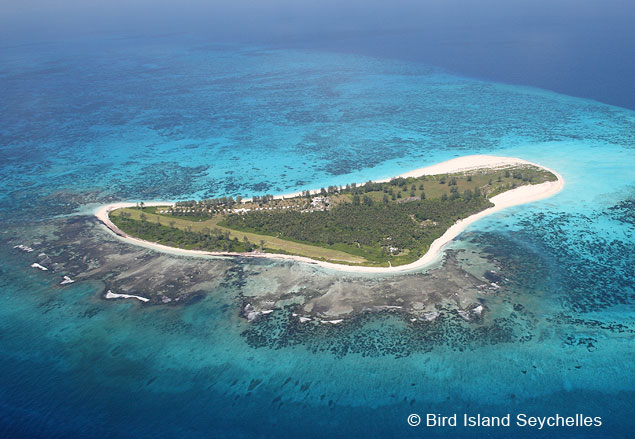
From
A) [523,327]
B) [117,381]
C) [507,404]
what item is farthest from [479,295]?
[117,381]

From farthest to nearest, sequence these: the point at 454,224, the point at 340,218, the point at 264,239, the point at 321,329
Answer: the point at 340,218, the point at 454,224, the point at 264,239, the point at 321,329

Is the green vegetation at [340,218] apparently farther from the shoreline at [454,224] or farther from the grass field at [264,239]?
the shoreline at [454,224]

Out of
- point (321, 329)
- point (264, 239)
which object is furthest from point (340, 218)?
point (321, 329)

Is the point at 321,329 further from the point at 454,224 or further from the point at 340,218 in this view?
the point at 454,224

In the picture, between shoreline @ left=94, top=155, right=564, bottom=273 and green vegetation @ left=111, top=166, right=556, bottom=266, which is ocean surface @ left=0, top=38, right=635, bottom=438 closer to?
shoreline @ left=94, top=155, right=564, bottom=273

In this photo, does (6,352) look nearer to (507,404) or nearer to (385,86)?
(507,404)

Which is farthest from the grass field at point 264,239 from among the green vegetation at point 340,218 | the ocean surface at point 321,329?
the ocean surface at point 321,329
